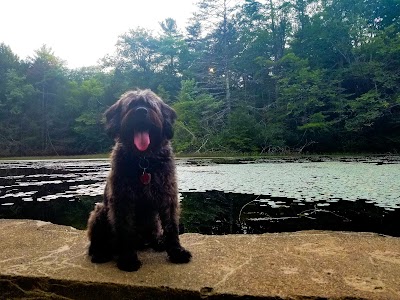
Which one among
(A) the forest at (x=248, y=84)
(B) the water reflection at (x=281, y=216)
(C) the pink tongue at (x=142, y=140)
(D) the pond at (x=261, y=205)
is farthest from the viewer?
(A) the forest at (x=248, y=84)

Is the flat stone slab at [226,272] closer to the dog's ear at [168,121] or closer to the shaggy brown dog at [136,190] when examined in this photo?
the shaggy brown dog at [136,190]

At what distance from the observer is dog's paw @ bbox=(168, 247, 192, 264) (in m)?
2.88

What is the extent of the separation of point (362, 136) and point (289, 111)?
19.7 feet

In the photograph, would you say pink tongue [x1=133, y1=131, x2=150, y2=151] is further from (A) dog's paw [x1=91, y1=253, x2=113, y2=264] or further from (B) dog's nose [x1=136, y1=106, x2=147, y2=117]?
(A) dog's paw [x1=91, y1=253, x2=113, y2=264]

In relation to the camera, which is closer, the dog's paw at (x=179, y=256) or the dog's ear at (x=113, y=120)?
the dog's paw at (x=179, y=256)

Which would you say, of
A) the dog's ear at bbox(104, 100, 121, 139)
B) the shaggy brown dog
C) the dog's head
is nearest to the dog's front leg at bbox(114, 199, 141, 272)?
the shaggy brown dog

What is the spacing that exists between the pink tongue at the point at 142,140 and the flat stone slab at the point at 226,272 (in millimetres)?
997

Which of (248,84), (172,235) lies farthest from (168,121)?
(248,84)

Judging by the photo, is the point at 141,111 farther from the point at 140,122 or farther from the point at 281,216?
the point at 281,216

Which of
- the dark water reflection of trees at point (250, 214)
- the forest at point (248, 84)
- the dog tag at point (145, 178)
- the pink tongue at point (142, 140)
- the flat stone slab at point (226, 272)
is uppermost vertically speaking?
the forest at point (248, 84)

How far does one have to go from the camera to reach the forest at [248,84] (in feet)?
87.5

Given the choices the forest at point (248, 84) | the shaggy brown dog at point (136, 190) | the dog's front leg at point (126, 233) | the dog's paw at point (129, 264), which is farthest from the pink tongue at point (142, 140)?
the forest at point (248, 84)

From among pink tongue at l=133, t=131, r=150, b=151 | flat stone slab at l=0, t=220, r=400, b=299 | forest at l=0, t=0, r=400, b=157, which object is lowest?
flat stone slab at l=0, t=220, r=400, b=299

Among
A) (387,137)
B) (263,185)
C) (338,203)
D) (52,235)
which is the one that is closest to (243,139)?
(387,137)
